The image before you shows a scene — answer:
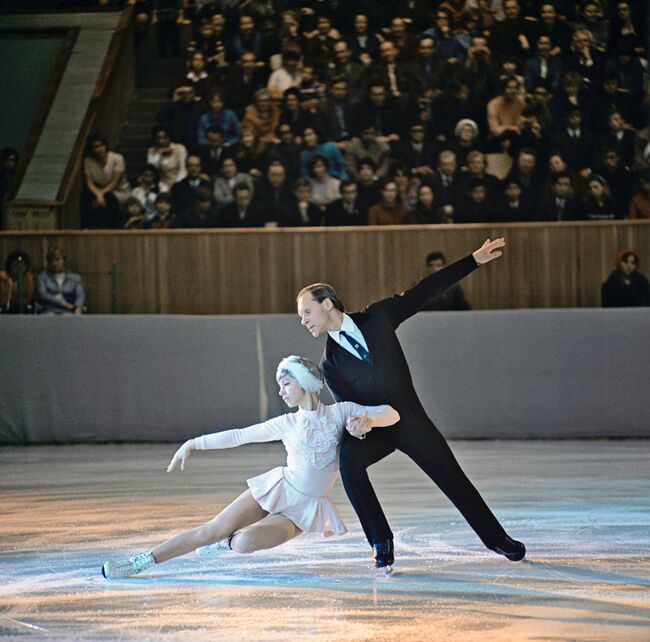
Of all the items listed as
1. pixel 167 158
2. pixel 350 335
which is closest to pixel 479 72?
pixel 167 158

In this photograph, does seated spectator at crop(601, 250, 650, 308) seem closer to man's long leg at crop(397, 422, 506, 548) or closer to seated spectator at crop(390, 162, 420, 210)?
seated spectator at crop(390, 162, 420, 210)

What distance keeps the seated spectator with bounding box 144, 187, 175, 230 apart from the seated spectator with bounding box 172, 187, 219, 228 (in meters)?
0.06

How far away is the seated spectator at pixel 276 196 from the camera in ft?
43.4

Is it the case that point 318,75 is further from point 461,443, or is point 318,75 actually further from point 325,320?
point 325,320

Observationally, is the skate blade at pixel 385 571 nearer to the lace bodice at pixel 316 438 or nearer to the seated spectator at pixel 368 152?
the lace bodice at pixel 316 438

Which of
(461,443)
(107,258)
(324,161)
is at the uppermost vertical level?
(324,161)

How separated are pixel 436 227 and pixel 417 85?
201cm

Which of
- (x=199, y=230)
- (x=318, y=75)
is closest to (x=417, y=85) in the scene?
(x=318, y=75)

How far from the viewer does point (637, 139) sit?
44.0 feet

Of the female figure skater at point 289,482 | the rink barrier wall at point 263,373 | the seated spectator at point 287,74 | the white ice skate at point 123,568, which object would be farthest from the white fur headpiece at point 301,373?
the seated spectator at point 287,74

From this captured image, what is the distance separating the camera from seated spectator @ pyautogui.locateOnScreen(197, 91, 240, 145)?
13.8m

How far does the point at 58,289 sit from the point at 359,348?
7318 mm

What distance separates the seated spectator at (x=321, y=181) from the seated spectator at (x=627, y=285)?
2.89 m

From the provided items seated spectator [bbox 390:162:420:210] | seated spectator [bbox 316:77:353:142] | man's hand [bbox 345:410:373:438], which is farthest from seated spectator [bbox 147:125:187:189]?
man's hand [bbox 345:410:373:438]
